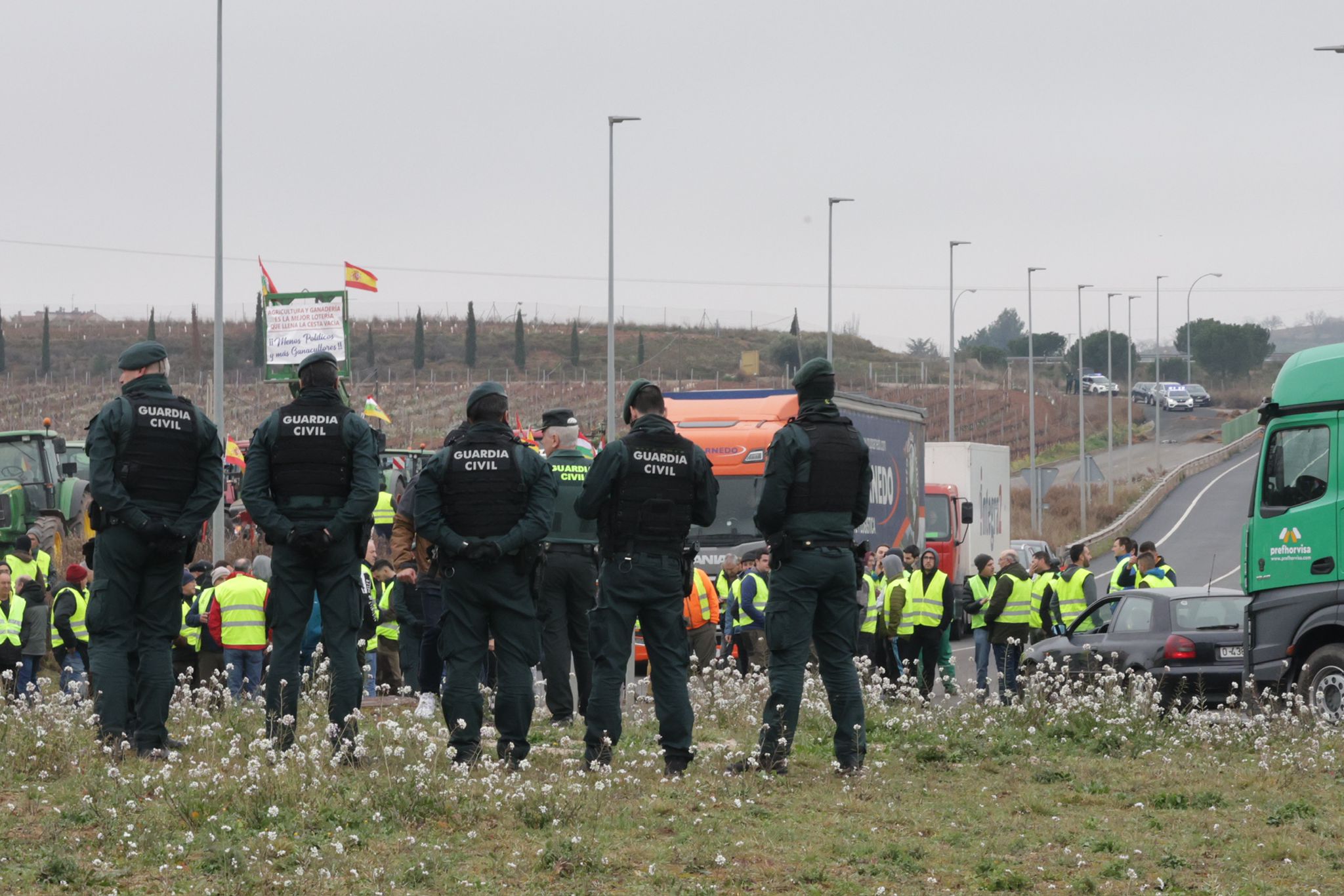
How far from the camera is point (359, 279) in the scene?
32.6m

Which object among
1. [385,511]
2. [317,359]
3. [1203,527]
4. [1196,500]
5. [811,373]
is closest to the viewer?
[317,359]

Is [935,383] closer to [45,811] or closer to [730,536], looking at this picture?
[730,536]

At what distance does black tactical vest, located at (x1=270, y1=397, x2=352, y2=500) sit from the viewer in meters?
8.22

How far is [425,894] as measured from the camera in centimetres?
581

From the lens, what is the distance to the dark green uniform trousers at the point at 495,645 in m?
8.37

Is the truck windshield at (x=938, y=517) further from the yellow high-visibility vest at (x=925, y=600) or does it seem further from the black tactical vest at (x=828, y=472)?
the black tactical vest at (x=828, y=472)

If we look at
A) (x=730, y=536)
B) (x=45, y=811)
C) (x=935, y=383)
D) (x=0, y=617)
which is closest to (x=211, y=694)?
(x=45, y=811)

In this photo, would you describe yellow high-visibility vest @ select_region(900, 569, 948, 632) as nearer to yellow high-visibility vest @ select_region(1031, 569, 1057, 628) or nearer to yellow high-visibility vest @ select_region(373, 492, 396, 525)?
yellow high-visibility vest @ select_region(1031, 569, 1057, 628)

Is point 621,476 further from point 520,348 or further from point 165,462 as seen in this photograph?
point 520,348

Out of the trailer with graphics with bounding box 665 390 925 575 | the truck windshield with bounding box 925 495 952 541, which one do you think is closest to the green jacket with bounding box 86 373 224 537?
the trailer with graphics with bounding box 665 390 925 575

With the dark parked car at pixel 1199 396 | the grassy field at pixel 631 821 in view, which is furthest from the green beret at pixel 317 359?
the dark parked car at pixel 1199 396

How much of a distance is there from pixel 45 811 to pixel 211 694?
12.4 ft

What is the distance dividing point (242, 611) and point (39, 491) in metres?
11.3

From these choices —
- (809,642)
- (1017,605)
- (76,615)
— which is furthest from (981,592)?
(809,642)
